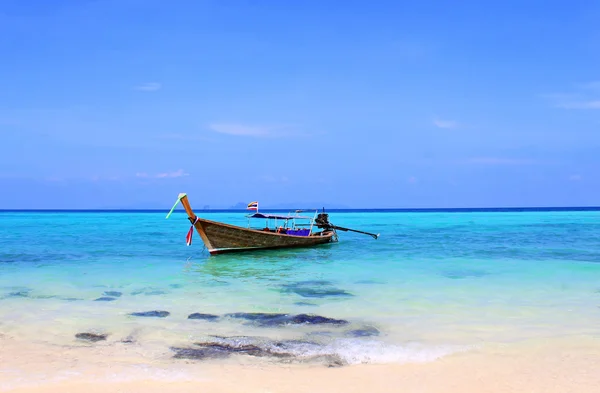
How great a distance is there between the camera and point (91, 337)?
26.8 feet

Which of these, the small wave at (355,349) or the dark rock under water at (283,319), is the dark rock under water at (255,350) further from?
the dark rock under water at (283,319)

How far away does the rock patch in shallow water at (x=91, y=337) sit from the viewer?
803cm

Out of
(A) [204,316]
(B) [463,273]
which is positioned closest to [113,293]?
(A) [204,316]

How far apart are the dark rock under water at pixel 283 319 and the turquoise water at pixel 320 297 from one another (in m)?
0.28

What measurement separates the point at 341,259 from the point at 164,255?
812 cm

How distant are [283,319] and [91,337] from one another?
3.32 m

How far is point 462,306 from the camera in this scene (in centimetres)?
1095

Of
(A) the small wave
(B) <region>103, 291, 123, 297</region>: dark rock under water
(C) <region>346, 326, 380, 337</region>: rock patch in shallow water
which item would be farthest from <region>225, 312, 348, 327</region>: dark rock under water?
(B) <region>103, 291, 123, 297</region>: dark rock under water

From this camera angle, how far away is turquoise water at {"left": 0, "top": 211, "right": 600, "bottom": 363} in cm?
827

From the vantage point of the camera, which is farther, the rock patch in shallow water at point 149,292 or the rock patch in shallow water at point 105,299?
the rock patch in shallow water at point 149,292

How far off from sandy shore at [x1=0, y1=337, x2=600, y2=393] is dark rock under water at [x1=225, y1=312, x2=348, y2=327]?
2.42 metres

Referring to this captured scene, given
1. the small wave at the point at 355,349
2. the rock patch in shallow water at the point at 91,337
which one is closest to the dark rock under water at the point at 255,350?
the small wave at the point at 355,349

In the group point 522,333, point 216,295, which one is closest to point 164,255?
point 216,295

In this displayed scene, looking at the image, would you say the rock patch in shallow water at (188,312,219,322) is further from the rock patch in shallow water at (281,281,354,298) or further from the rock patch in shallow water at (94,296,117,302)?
the rock patch in shallow water at (281,281,354,298)
